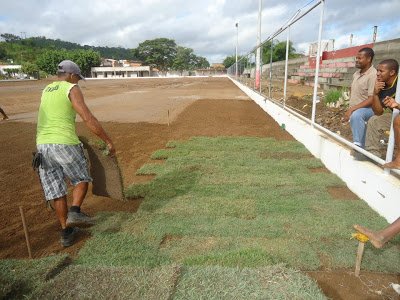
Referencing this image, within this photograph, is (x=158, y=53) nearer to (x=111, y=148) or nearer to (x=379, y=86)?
(x=379, y=86)

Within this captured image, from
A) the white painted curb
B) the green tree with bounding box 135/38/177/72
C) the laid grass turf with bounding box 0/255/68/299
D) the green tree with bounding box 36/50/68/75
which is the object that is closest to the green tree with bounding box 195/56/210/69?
the green tree with bounding box 135/38/177/72

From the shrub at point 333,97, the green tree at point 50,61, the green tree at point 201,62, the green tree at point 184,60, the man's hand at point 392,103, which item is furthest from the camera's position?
the green tree at point 201,62

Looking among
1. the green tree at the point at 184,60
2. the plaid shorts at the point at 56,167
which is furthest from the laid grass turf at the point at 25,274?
the green tree at the point at 184,60

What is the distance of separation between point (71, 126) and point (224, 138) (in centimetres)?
490

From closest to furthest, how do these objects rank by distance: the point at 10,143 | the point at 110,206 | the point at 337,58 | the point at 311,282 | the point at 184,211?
the point at 311,282 < the point at 184,211 < the point at 110,206 < the point at 10,143 < the point at 337,58

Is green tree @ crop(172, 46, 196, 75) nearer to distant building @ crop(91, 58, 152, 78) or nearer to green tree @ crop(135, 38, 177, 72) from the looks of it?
green tree @ crop(135, 38, 177, 72)

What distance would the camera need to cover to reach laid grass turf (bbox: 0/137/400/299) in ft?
8.12

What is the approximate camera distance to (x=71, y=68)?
3377 millimetres

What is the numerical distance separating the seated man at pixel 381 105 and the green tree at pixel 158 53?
111 m

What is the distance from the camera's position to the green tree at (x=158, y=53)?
4429 inches

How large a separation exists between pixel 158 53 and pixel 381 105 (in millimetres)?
114321

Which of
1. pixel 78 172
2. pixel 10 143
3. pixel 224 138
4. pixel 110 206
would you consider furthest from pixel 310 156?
pixel 10 143

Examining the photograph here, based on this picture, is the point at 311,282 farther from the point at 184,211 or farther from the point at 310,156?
the point at 310,156

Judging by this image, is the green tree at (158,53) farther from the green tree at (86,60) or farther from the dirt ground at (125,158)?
the dirt ground at (125,158)
